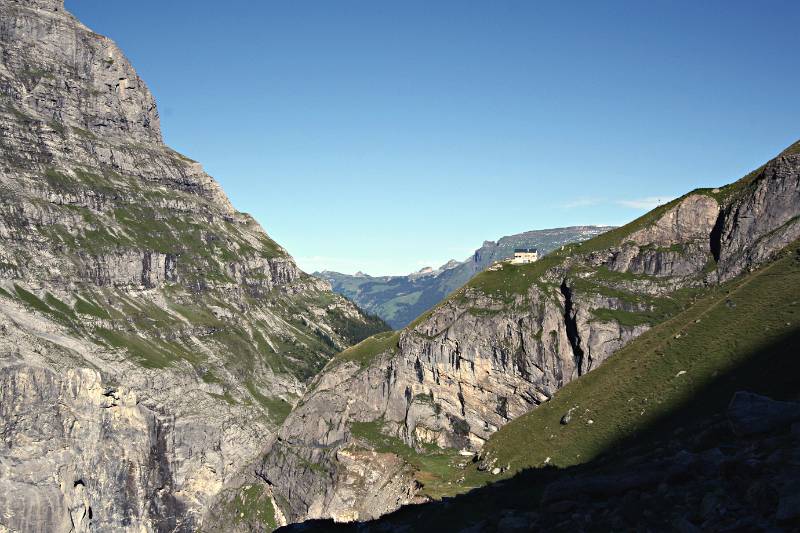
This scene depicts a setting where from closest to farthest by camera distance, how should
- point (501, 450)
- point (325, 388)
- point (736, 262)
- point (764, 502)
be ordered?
point (764, 502) → point (501, 450) → point (736, 262) → point (325, 388)

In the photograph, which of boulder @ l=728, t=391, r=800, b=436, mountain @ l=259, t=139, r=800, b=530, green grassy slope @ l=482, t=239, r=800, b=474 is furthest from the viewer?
mountain @ l=259, t=139, r=800, b=530

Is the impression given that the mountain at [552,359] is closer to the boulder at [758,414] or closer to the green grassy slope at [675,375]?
the green grassy slope at [675,375]

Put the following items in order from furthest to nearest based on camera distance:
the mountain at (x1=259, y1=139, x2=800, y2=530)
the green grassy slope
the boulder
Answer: the mountain at (x1=259, y1=139, x2=800, y2=530) < the green grassy slope < the boulder

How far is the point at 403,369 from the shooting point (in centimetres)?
14550

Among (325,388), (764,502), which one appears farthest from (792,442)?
(325,388)

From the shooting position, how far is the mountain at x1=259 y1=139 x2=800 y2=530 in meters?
86.4

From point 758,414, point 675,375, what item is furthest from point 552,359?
point 758,414

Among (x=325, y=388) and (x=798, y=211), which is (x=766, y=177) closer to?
→ (x=798, y=211)

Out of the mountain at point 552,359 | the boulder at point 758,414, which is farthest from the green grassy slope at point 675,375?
the boulder at point 758,414

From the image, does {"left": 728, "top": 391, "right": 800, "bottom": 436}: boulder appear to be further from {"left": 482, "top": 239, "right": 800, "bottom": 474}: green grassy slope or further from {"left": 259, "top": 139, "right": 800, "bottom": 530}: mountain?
{"left": 259, "top": 139, "right": 800, "bottom": 530}: mountain

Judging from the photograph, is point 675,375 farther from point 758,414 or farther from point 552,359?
point 758,414

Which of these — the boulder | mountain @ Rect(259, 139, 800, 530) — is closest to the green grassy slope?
mountain @ Rect(259, 139, 800, 530)

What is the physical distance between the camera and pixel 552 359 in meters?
132

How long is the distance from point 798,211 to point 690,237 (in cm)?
2171
